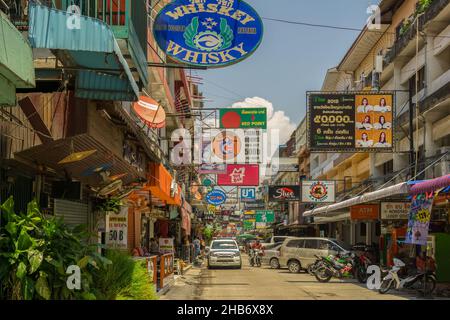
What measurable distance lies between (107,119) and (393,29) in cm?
2516

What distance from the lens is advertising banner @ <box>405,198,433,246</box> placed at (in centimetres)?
1766

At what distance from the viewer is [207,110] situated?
2750 cm

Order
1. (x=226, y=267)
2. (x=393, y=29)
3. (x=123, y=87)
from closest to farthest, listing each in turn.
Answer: (x=123, y=87), (x=393, y=29), (x=226, y=267)

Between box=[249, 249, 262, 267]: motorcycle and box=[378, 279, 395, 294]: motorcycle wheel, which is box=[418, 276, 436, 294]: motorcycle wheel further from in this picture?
box=[249, 249, 262, 267]: motorcycle

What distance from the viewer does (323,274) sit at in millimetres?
24859

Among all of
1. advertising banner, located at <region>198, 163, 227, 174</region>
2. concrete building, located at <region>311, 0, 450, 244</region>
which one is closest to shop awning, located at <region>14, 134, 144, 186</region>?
concrete building, located at <region>311, 0, 450, 244</region>

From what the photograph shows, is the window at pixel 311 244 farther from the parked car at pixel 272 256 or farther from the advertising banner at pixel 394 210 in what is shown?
the advertising banner at pixel 394 210

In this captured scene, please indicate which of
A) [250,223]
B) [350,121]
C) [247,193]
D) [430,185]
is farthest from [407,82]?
[250,223]

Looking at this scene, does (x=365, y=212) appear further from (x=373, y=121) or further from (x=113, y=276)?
(x=113, y=276)

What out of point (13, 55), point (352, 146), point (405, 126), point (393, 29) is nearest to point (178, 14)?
point (13, 55)

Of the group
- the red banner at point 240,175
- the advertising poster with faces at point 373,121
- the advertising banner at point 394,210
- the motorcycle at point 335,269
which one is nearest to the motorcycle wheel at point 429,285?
the motorcycle at point 335,269

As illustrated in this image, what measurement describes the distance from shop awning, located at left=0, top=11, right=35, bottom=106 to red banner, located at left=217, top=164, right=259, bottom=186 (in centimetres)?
2895

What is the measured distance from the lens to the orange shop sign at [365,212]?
28922mm
